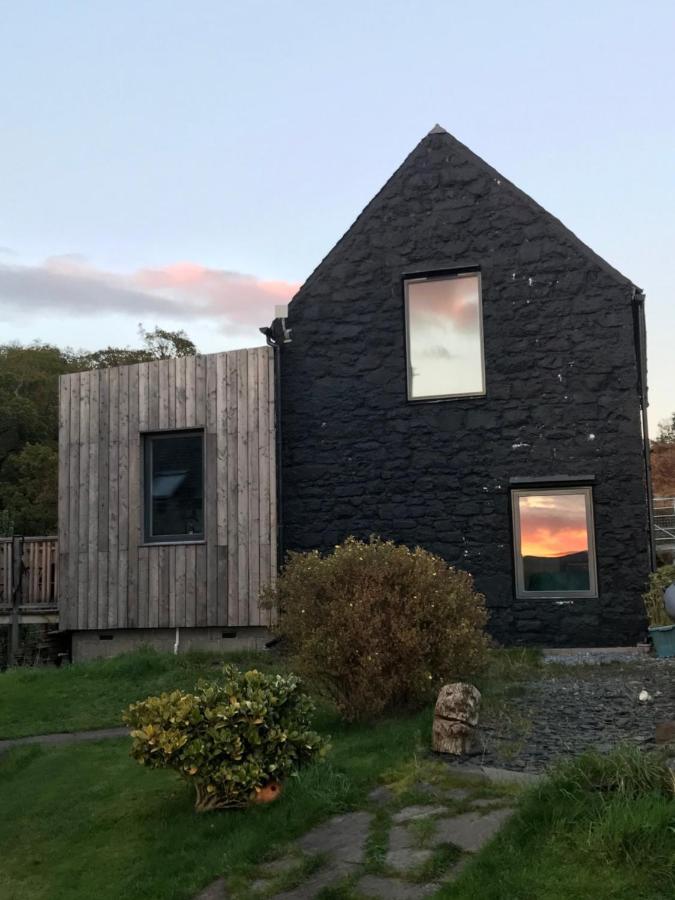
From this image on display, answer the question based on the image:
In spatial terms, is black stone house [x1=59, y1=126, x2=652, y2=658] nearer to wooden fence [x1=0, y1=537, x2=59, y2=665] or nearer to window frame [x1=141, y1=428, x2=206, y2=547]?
window frame [x1=141, y1=428, x2=206, y2=547]

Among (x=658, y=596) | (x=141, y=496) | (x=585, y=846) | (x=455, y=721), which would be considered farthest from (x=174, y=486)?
(x=585, y=846)

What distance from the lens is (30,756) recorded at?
7816 mm

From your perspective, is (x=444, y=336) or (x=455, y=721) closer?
(x=455, y=721)

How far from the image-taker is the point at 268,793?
5.55 meters

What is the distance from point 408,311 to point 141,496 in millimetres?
4893

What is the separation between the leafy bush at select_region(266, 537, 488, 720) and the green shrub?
428cm

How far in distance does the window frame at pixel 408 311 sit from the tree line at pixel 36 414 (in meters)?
20.8

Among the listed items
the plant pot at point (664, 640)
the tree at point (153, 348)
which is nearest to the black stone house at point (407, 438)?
the plant pot at point (664, 640)

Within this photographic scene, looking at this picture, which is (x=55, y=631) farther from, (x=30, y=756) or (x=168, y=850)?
(x=168, y=850)

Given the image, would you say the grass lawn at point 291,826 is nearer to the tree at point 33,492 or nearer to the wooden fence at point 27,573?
the wooden fence at point 27,573

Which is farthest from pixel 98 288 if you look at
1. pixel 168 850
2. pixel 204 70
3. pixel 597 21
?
pixel 168 850

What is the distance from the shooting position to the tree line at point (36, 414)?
37062 millimetres

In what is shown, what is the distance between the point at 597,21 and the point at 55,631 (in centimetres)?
1180

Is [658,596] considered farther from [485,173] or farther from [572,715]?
[485,173]
